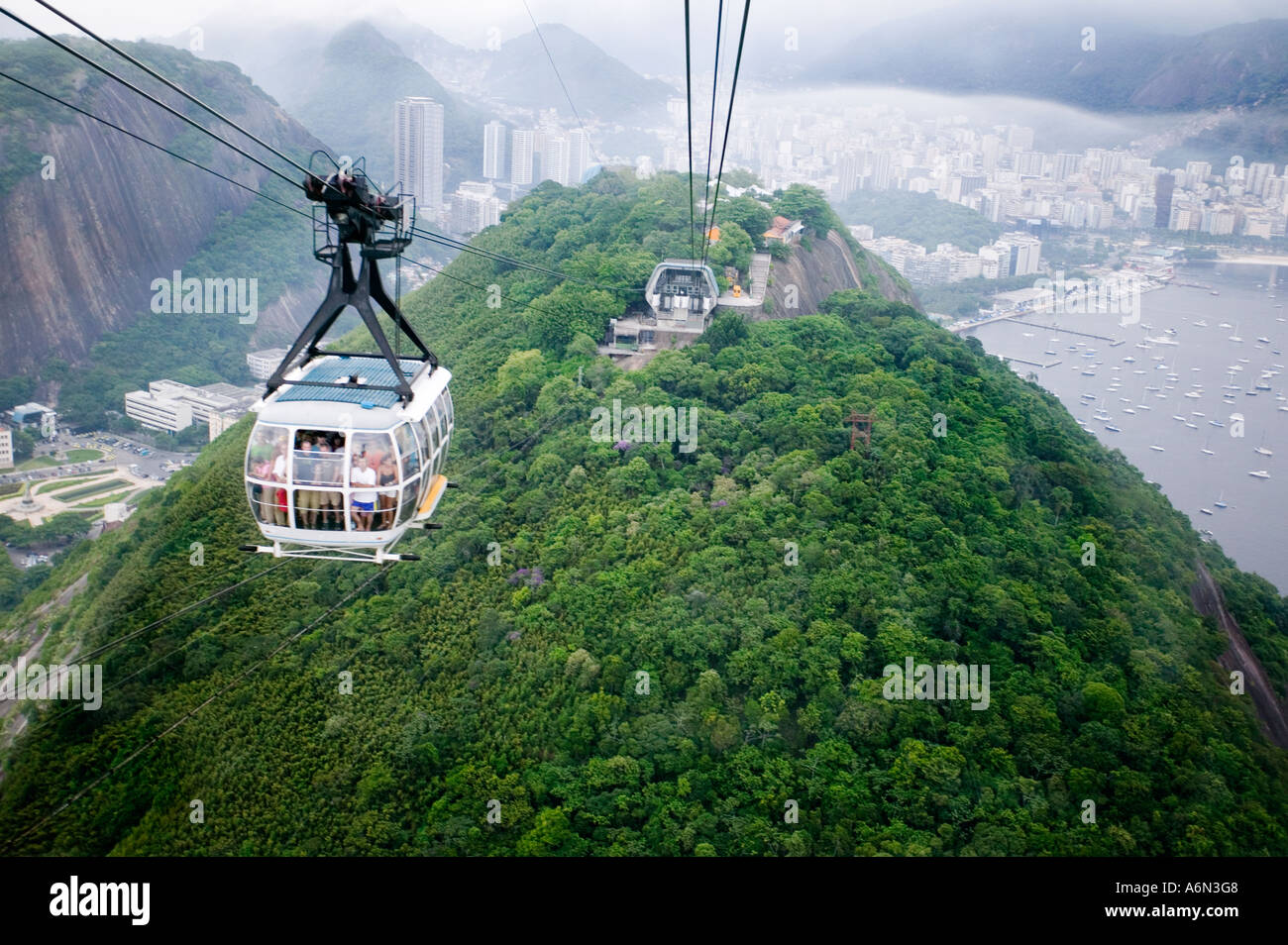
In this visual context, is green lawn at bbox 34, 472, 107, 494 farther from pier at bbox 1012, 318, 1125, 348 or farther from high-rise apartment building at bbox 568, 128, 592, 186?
high-rise apartment building at bbox 568, 128, 592, 186

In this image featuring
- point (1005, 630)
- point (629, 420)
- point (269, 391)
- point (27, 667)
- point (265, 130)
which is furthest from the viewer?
point (265, 130)

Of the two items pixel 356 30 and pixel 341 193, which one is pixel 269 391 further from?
pixel 356 30

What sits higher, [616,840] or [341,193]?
[341,193]

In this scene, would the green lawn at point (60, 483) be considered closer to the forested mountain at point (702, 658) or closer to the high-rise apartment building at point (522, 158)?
the forested mountain at point (702, 658)

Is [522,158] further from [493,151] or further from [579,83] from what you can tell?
[579,83]

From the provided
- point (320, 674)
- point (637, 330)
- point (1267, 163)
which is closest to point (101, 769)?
point (320, 674)

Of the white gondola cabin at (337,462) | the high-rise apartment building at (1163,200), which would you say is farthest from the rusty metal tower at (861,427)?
the high-rise apartment building at (1163,200)

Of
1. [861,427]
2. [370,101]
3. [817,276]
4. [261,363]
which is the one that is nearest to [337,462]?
[861,427]
